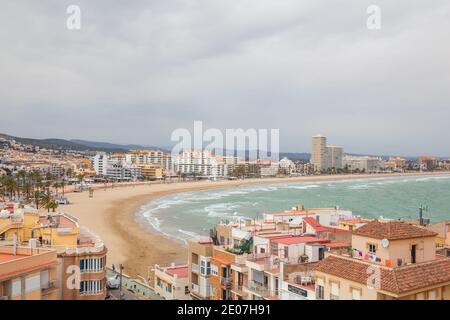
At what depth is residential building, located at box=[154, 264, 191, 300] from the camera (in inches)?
840

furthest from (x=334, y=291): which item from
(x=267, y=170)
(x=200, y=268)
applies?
(x=267, y=170)

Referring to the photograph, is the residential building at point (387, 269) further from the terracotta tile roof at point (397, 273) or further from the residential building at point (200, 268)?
the residential building at point (200, 268)

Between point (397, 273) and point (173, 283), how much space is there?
12208mm

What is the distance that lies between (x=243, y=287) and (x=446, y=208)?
228ft

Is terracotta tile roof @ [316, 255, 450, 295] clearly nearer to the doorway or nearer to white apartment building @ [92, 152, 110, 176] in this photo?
the doorway

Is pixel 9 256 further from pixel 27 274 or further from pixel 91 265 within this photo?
pixel 91 265

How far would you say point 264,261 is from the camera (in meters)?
16.8

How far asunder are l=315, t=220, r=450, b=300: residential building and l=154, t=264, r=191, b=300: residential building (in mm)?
9373

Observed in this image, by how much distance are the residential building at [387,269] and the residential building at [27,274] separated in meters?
7.83

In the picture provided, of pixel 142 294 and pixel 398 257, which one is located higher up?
pixel 398 257

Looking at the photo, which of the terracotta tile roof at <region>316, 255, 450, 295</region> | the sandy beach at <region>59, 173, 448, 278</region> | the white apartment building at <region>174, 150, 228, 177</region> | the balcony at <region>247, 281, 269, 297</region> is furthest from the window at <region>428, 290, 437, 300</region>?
the white apartment building at <region>174, 150, 228, 177</region>

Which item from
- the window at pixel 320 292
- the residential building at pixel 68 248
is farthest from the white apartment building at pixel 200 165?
the window at pixel 320 292
